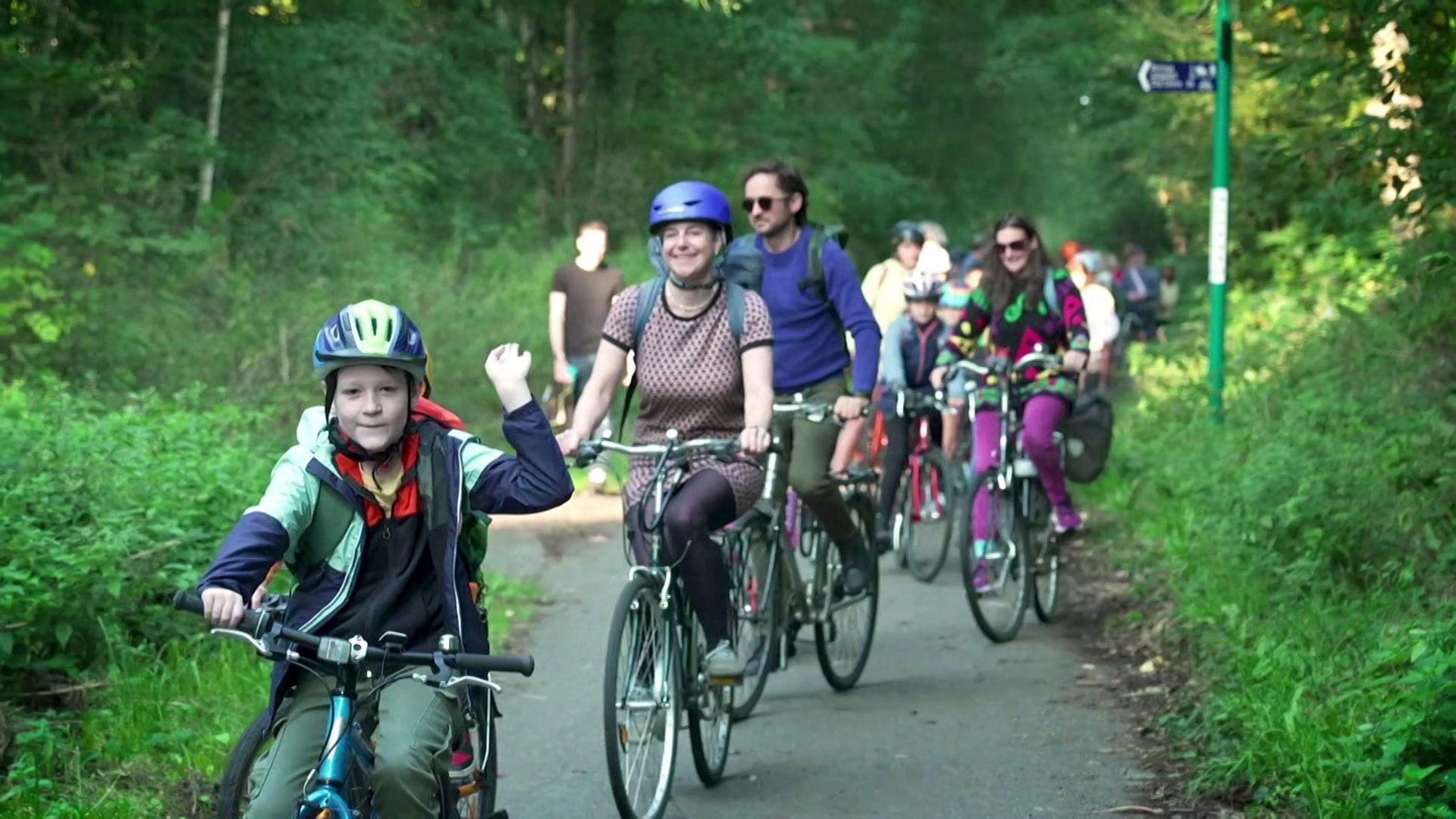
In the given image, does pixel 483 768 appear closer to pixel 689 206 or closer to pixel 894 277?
pixel 689 206

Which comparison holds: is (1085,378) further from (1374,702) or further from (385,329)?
(385,329)

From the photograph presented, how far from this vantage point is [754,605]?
26.0ft

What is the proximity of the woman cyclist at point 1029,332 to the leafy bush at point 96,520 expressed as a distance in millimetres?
3833

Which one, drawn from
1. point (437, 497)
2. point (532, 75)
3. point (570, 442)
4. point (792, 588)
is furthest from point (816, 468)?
point (532, 75)

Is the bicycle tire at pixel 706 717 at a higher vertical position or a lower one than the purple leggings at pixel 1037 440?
lower

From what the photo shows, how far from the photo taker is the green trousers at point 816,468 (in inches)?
342

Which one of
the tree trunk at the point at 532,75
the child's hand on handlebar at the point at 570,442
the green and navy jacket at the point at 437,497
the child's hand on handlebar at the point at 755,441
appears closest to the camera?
the green and navy jacket at the point at 437,497

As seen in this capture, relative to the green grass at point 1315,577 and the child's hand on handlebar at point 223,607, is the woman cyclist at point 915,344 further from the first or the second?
the child's hand on handlebar at point 223,607

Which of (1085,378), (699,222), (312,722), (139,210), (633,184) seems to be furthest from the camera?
(633,184)

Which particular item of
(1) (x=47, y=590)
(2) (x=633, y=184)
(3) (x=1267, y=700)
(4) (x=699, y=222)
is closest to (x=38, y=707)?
(1) (x=47, y=590)

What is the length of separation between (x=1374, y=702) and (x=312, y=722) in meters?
3.82

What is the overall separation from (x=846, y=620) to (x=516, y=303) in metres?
15.3

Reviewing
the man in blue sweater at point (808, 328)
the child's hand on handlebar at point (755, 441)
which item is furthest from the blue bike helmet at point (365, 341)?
the man in blue sweater at point (808, 328)

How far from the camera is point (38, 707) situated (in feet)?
24.4
